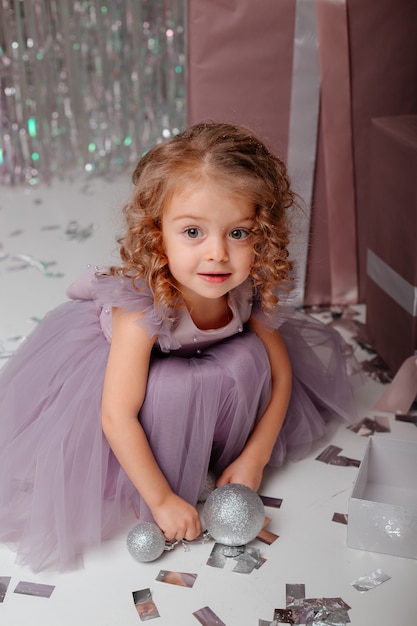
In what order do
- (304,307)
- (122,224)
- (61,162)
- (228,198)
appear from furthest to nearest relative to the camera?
1. (61,162)
2. (304,307)
3. (122,224)
4. (228,198)

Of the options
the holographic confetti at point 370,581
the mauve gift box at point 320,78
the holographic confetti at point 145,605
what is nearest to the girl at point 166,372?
the holographic confetti at point 145,605

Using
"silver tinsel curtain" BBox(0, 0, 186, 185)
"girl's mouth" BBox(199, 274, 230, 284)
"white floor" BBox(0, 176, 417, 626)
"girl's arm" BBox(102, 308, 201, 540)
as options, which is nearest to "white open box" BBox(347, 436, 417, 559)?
"white floor" BBox(0, 176, 417, 626)

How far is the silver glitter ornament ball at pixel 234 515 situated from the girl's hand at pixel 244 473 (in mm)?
→ 89

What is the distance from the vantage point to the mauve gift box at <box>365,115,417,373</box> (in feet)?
5.17

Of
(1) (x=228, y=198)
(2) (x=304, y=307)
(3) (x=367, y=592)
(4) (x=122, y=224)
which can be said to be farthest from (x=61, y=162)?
(3) (x=367, y=592)

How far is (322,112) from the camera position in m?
1.85

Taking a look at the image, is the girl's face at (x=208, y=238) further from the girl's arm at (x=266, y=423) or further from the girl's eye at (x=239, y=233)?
the girl's arm at (x=266, y=423)

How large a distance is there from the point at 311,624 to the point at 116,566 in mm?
293

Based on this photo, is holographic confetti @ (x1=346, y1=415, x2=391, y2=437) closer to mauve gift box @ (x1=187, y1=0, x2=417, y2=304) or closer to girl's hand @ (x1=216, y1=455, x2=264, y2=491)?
girl's hand @ (x1=216, y1=455, x2=264, y2=491)

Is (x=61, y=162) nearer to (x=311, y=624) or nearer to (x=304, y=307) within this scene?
(x=304, y=307)

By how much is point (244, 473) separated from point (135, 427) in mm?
195

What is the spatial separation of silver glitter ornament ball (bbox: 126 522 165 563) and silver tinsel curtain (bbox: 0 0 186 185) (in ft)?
6.22

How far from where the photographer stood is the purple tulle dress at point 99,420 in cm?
126

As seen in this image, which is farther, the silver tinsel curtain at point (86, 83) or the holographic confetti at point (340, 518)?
the silver tinsel curtain at point (86, 83)
